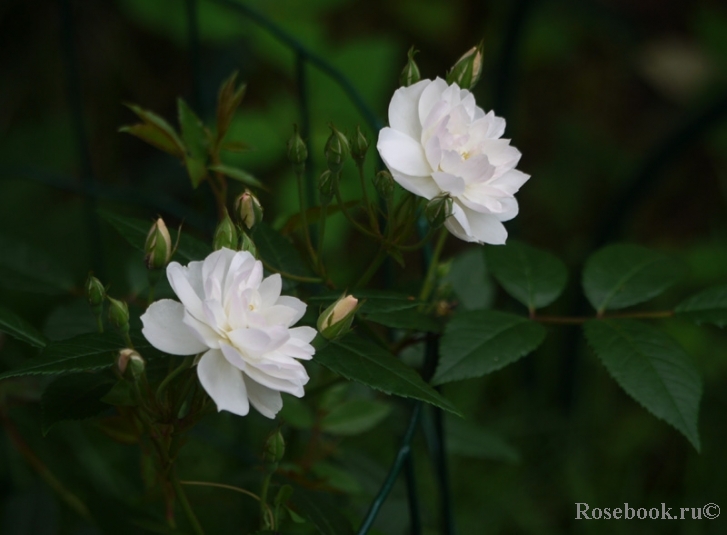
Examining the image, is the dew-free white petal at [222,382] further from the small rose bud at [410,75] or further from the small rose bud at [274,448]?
the small rose bud at [410,75]

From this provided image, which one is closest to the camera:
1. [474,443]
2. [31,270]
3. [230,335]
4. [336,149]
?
[230,335]

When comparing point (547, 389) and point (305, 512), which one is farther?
point (547, 389)

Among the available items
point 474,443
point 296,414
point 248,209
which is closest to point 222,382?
point 248,209

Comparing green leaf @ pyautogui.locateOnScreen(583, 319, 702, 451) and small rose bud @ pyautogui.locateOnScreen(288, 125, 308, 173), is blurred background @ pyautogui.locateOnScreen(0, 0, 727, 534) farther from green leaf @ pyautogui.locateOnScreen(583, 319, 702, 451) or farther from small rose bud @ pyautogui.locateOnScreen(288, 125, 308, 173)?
green leaf @ pyautogui.locateOnScreen(583, 319, 702, 451)

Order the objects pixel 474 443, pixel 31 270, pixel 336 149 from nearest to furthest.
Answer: pixel 336 149
pixel 31 270
pixel 474 443

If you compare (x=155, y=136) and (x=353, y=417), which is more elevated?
(x=155, y=136)

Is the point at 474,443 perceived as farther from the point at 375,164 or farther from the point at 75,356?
the point at 75,356

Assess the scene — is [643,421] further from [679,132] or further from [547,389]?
[679,132]

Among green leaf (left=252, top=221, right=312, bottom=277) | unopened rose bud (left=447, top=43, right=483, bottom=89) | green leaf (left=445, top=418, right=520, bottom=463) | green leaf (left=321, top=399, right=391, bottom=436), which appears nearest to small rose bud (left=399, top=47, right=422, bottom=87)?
unopened rose bud (left=447, top=43, right=483, bottom=89)

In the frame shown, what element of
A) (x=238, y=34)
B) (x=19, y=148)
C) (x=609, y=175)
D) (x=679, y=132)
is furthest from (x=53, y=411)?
(x=609, y=175)
